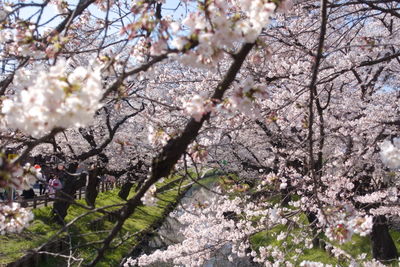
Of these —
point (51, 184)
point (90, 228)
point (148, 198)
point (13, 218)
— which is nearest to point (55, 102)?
point (13, 218)

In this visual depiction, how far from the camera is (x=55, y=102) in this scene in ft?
4.90

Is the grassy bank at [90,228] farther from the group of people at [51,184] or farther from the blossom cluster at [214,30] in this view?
the blossom cluster at [214,30]

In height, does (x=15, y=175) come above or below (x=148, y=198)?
below

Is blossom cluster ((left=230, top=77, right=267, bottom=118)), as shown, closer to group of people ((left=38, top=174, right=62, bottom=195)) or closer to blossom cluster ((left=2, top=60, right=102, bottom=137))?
blossom cluster ((left=2, top=60, right=102, bottom=137))

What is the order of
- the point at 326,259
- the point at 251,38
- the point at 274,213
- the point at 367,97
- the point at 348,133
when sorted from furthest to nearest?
the point at 326,259 < the point at 367,97 < the point at 348,133 < the point at 274,213 < the point at 251,38

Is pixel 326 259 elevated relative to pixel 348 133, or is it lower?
lower

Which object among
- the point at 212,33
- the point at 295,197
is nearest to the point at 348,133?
the point at 212,33

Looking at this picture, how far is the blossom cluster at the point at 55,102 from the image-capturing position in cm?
149

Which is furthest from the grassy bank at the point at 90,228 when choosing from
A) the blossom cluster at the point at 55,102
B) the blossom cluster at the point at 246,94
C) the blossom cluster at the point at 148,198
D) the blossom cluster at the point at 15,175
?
the blossom cluster at the point at 55,102

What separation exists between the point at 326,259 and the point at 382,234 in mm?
1453

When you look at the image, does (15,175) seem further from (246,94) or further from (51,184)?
(51,184)

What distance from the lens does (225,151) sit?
11.2 meters

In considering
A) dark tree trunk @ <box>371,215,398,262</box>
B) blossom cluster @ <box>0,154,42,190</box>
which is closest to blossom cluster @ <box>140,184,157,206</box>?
blossom cluster @ <box>0,154,42,190</box>

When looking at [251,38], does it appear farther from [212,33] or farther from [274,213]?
[274,213]
